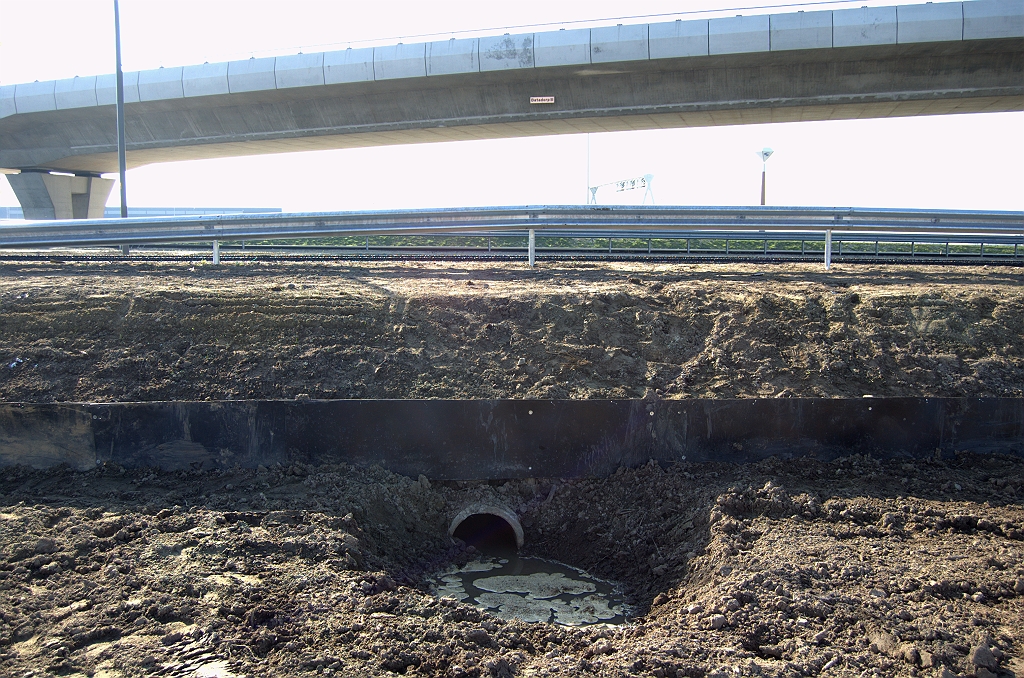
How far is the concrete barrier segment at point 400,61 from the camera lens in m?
22.5

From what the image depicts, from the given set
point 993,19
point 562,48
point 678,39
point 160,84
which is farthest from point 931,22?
point 160,84

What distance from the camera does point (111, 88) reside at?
2594cm

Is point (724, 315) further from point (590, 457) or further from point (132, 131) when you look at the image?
point (132, 131)

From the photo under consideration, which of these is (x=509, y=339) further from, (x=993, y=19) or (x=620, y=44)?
(x=993, y=19)

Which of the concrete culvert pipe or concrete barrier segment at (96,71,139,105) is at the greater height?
concrete barrier segment at (96,71,139,105)

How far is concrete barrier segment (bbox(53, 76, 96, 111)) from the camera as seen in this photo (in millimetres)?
26000

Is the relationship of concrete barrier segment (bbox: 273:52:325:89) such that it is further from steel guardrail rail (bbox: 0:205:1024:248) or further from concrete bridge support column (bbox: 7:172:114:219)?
steel guardrail rail (bbox: 0:205:1024:248)

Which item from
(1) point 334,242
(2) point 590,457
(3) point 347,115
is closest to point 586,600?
(2) point 590,457

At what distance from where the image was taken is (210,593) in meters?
4.46

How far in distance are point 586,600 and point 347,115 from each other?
22.5 metres

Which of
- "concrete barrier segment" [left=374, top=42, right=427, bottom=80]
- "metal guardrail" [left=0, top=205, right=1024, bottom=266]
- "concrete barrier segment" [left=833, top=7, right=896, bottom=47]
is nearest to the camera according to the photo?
"metal guardrail" [left=0, top=205, right=1024, bottom=266]

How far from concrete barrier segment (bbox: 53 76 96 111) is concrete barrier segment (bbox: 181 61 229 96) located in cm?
409

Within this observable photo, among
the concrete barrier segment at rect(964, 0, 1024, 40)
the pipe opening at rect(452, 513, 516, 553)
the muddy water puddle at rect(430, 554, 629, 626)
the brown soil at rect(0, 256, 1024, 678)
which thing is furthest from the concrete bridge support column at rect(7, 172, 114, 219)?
the concrete barrier segment at rect(964, 0, 1024, 40)

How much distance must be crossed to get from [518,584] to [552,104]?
19.5m
